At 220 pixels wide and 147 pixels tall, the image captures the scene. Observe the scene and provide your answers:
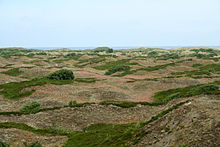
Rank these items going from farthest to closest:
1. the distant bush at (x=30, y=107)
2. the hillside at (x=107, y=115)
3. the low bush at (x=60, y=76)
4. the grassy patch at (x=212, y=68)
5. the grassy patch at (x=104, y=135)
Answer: the grassy patch at (x=212, y=68) < the low bush at (x=60, y=76) < the distant bush at (x=30, y=107) < the grassy patch at (x=104, y=135) < the hillside at (x=107, y=115)

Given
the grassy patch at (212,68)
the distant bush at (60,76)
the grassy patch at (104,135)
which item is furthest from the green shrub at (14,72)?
the grassy patch at (212,68)

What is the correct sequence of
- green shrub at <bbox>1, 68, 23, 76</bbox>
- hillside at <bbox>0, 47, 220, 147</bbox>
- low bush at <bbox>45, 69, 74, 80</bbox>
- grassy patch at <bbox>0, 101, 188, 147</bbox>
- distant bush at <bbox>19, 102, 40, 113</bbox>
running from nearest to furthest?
hillside at <bbox>0, 47, 220, 147</bbox>, grassy patch at <bbox>0, 101, 188, 147</bbox>, distant bush at <bbox>19, 102, 40, 113</bbox>, low bush at <bbox>45, 69, 74, 80</bbox>, green shrub at <bbox>1, 68, 23, 76</bbox>

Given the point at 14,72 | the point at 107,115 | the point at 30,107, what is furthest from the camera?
the point at 14,72

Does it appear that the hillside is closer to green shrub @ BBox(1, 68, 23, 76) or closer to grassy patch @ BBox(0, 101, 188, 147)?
grassy patch @ BBox(0, 101, 188, 147)

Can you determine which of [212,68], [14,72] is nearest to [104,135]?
[14,72]

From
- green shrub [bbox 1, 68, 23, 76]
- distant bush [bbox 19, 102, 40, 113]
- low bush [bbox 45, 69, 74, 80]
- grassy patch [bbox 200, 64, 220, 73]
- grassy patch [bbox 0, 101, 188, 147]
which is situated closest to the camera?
grassy patch [bbox 0, 101, 188, 147]

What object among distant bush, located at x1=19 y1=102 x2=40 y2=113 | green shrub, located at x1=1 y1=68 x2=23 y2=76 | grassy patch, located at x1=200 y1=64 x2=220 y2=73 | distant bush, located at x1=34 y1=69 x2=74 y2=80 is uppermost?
grassy patch, located at x1=200 y1=64 x2=220 y2=73

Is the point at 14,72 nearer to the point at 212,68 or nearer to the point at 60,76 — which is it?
the point at 60,76

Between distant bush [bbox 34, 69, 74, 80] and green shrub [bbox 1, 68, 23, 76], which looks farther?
green shrub [bbox 1, 68, 23, 76]

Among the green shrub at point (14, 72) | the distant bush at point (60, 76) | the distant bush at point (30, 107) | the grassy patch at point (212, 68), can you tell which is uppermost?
the grassy patch at point (212, 68)

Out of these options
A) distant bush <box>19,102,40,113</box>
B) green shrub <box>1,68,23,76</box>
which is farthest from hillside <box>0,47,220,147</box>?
green shrub <box>1,68,23,76</box>

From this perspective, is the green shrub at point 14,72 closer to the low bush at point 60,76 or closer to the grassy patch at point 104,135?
the low bush at point 60,76

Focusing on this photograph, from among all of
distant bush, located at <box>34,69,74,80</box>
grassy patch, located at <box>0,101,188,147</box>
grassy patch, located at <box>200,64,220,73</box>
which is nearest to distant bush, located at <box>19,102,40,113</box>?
grassy patch, located at <box>0,101,188,147</box>

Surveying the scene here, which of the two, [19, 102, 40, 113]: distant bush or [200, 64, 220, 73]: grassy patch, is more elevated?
[200, 64, 220, 73]: grassy patch
